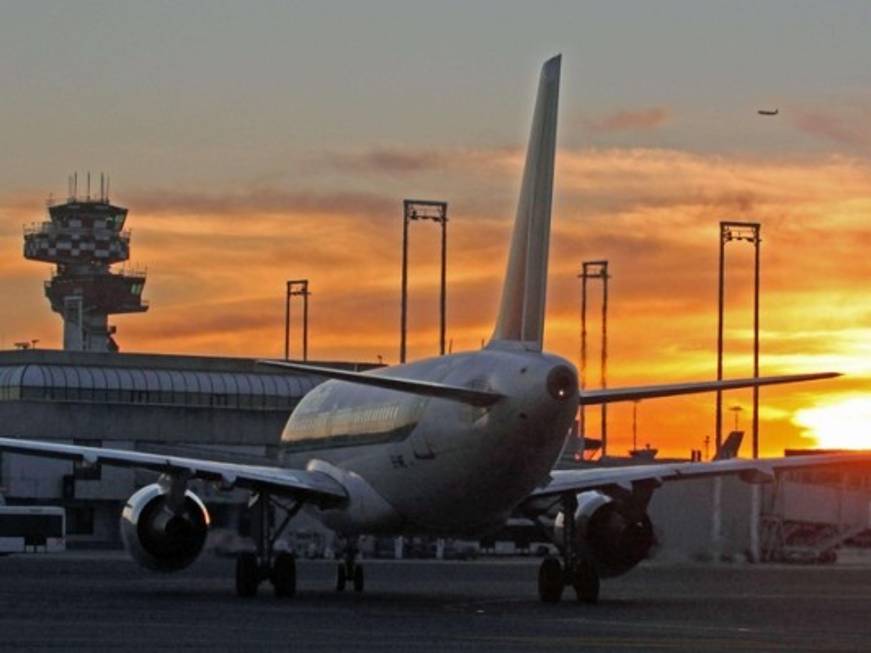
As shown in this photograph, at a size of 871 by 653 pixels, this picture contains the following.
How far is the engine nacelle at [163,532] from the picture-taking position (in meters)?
50.2

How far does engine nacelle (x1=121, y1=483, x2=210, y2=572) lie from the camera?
5016 cm

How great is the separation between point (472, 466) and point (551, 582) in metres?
4.34

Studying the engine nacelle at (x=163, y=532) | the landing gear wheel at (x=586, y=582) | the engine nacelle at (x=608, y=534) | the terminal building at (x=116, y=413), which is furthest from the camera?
the terminal building at (x=116, y=413)

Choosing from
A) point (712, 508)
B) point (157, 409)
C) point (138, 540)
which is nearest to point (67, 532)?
point (157, 409)

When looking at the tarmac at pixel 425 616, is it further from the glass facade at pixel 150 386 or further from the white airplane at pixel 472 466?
the glass facade at pixel 150 386

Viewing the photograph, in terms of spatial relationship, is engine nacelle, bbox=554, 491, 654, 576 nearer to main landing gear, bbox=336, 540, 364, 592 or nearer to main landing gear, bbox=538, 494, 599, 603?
main landing gear, bbox=538, 494, 599, 603

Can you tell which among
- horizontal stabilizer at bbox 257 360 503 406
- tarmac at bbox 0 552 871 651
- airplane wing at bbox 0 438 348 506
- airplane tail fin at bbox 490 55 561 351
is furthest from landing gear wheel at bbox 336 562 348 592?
horizontal stabilizer at bbox 257 360 503 406

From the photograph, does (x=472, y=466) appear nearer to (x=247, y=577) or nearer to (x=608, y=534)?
(x=608, y=534)

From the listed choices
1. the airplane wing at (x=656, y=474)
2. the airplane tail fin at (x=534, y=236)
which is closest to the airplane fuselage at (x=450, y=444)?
the airplane tail fin at (x=534, y=236)

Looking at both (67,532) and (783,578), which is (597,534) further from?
(67,532)

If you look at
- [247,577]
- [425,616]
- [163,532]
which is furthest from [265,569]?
[425,616]

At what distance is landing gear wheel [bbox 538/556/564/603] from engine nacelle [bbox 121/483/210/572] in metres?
8.18

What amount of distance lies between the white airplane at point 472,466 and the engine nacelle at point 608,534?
3 centimetres

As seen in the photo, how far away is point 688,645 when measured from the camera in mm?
32219
